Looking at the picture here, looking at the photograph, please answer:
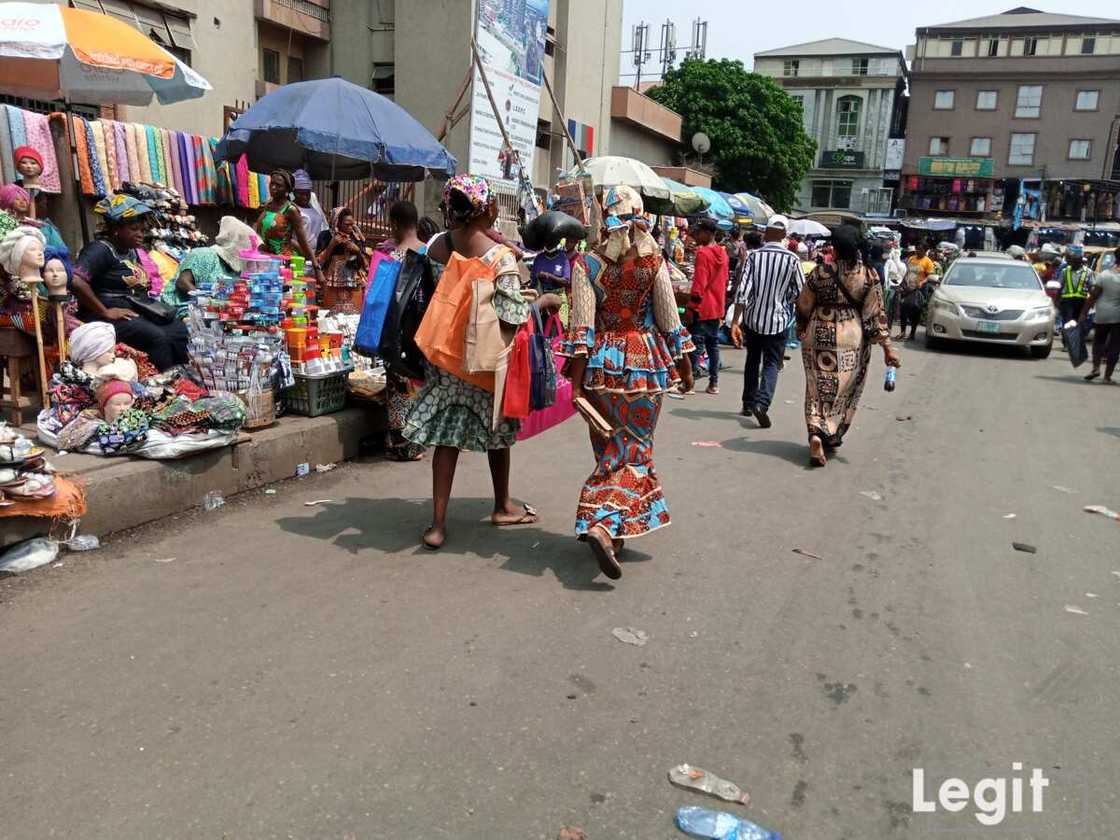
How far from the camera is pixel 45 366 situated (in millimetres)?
5555

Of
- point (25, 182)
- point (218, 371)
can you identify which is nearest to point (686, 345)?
point (218, 371)

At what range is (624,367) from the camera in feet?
14.2

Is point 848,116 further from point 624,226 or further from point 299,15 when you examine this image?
point 624,226

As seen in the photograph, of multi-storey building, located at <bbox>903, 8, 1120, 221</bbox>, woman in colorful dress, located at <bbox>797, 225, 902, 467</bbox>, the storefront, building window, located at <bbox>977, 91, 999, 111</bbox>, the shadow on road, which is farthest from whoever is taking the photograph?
building window, located at <bbox>977, 91, 999, 111</bbox>

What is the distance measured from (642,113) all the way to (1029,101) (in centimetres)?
4173

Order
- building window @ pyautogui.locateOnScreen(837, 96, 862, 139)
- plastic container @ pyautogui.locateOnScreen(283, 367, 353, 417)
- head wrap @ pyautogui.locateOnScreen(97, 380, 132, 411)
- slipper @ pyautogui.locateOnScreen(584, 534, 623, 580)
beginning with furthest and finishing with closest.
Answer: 1. building window @ pyautogui.locateOnScreen(837, 96, 862, 139)
2. plastic container @ pyautogui.locateOnScreen(283, 367, 353, 417)
3. head wrap @ pyautogui.locateOnScreen(97, 380, 132, 411)
4. slipper @ pyautogui.locateOnScreen(584, 534, 623, 580)

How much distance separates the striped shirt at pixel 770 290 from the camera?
833 centimetres

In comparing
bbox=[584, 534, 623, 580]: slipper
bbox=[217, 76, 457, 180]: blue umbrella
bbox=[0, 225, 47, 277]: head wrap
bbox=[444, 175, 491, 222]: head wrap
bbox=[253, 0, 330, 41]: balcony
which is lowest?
bbox=[584, 534, 623, 580]: slipper

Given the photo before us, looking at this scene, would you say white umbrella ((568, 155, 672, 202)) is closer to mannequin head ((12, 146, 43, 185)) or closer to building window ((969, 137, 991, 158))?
mannequin head ((12, 146, 43, 185))

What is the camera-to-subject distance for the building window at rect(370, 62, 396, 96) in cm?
1888

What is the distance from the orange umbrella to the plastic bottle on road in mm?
6250

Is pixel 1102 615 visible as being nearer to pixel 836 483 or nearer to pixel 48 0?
pixel 836 483

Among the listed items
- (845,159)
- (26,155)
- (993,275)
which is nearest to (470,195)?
(26,155)

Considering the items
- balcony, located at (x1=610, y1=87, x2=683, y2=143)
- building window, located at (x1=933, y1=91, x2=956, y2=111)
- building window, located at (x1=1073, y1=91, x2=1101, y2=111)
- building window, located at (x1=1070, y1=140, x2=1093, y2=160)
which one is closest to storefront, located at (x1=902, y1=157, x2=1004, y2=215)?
building window, located at (x1=933, y1=91, x2=956, y2=111)
